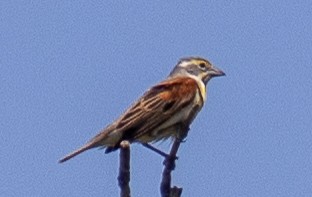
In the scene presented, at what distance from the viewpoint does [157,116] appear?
945cm

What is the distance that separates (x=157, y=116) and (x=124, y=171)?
4549 millimetres

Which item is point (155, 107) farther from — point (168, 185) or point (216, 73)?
point (168, 185)

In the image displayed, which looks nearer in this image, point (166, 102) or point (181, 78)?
point (166, 102)

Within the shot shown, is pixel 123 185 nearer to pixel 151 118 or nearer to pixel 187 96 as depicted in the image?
pixel 151 118

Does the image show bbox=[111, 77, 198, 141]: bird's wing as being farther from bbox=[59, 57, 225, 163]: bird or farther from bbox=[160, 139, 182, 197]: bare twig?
bbox=[160, 139, 182, 197]: bare twig

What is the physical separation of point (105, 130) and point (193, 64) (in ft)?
10.6

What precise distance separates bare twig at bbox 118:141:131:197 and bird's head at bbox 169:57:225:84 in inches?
259

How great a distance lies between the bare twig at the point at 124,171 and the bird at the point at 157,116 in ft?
10.4

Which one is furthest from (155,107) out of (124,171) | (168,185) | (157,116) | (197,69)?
(124,171)

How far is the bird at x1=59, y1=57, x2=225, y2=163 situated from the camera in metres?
8.95

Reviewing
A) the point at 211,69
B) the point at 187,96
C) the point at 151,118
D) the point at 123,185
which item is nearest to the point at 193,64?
the point at 211,69

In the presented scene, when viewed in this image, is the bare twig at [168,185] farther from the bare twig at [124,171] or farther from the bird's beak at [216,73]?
the bird's beak at [216,73]

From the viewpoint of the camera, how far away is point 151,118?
9.40 meters

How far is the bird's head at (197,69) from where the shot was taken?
1175 centimetres
